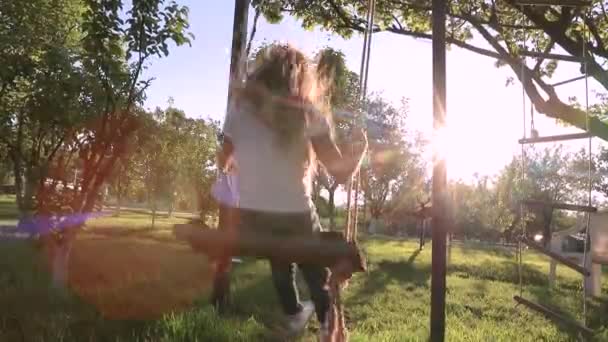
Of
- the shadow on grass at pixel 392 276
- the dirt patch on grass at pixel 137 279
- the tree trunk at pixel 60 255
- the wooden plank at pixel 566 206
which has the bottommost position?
the shadow on grass at pixel 392 276

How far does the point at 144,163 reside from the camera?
2623 cm

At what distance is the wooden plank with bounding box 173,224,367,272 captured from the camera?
2811 mm

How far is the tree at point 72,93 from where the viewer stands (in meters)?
6.41

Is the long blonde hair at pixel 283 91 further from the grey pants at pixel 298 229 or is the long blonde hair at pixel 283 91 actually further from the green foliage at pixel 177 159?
the green foliage at pixel 177 159

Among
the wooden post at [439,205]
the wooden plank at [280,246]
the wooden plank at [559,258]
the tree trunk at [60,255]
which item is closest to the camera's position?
the wooden plank at [280,246]

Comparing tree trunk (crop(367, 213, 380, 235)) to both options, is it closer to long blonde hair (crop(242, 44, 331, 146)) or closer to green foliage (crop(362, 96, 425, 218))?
green foliage (crop(362, 96, 425, 218))

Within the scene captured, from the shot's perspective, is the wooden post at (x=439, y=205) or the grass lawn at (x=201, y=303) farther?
the grass lawn at (x=201, y=303)

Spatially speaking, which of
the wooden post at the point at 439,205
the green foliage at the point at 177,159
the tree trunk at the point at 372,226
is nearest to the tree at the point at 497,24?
the wooden post at the point at 439,205

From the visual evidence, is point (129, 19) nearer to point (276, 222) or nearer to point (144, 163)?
point (276, 222)

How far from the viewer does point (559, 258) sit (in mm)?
4105

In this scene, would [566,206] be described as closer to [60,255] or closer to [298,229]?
[298,229]

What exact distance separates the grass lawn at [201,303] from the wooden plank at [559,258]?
135cm

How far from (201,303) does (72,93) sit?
388cm

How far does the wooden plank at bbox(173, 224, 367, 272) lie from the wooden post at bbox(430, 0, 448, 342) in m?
1.12
